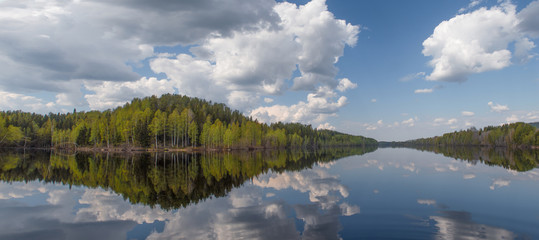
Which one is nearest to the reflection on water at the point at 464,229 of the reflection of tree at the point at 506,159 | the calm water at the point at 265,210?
the calm water at the point at 265,210

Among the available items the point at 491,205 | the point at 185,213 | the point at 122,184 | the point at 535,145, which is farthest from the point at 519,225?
the point at 535,145

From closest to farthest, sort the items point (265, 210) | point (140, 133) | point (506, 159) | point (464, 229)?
point (464, 229), point (265, 210), point (506, 159), point (140, 133)

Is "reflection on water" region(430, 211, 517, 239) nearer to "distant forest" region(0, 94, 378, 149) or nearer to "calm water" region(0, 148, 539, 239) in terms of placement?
"calm water" region(0, 148, 539, 239)

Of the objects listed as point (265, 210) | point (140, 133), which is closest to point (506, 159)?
point (265, 210)

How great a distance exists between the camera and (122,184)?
2892 cm

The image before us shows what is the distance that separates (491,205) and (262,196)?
18.1 m

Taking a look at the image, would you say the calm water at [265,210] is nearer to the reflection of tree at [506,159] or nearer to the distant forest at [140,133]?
the reflection of tree at [506,159]

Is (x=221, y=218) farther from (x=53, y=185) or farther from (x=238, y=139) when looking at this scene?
(x=238, y=139)

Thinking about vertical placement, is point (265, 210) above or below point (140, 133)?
below

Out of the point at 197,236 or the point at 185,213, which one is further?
the point at 185,213

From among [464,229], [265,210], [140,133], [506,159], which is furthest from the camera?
[140,133]

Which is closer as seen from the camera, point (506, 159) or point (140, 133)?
point (506, 159)

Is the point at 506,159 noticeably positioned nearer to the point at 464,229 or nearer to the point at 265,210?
the point at 464,229

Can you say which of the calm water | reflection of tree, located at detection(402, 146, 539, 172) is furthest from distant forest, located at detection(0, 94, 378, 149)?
reflection of tree, located at detection(402, 146, 539, 172)
